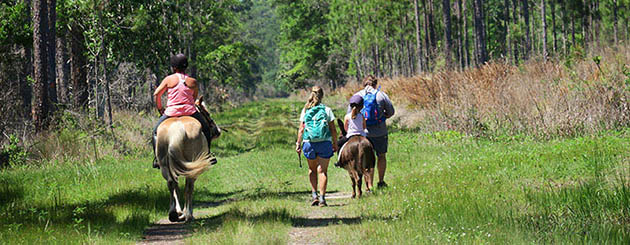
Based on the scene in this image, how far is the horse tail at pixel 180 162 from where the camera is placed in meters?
9.16

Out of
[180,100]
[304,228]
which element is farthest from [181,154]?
[304,228]

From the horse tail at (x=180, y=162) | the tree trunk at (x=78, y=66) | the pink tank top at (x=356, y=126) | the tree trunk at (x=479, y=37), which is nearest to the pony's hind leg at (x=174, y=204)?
the horse tail at (x=180, y=162)

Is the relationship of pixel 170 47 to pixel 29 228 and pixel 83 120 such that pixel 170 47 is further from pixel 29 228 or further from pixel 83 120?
pixel 29 228

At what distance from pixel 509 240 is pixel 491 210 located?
5.89 ft

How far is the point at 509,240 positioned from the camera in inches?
242

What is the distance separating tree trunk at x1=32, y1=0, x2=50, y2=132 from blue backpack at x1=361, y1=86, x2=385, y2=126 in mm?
11254

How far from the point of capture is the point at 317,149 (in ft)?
36.4

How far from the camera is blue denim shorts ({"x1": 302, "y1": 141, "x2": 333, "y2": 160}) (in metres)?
11.1

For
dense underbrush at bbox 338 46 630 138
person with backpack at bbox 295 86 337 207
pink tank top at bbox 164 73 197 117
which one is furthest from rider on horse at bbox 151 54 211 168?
dense underbrush at bbox 338 46 630 138

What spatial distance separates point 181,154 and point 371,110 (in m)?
4.20

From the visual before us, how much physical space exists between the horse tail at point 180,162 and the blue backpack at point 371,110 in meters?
3.87

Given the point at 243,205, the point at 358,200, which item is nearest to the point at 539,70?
the point at 358,200

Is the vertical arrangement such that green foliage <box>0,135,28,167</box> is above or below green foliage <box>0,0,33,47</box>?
below

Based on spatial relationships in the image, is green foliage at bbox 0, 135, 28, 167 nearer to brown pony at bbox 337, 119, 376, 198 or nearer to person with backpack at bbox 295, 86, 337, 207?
person with backpack at bbox 295, 86, 337, 207
